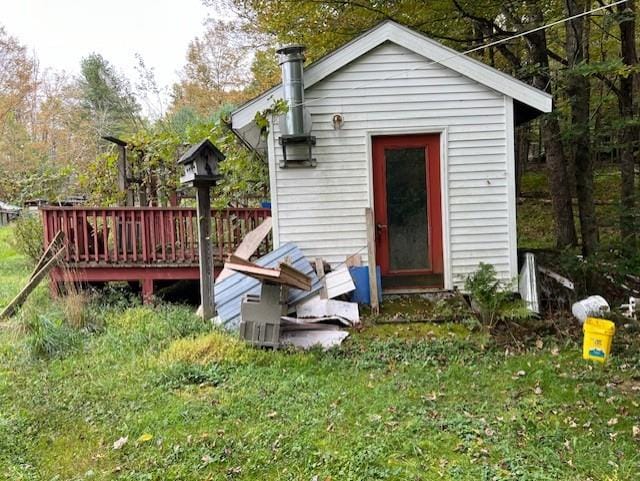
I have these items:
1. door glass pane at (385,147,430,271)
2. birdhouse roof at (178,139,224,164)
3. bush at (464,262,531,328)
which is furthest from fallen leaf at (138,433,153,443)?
door glass pane at (385,147,430,271)

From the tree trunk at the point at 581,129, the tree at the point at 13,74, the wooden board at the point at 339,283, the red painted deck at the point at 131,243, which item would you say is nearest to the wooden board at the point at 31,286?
the red painted deck at the point at 131,243

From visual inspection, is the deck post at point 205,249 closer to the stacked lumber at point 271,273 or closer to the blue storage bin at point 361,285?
the stacked lumber at point 271,273

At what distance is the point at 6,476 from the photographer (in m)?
2.97

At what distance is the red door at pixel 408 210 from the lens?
21.5 ft

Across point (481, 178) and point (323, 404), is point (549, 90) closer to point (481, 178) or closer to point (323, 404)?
point (481, 178)

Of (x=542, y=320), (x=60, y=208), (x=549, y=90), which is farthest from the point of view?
(x=549, y=90)

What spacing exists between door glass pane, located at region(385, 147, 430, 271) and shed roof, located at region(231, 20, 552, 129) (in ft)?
3.81

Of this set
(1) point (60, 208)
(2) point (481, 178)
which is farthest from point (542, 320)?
(1) point (60, 208)

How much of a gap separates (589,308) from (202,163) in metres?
4.81

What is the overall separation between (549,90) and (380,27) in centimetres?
501

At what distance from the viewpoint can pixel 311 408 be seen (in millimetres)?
3697

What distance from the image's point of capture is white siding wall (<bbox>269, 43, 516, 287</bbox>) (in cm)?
642

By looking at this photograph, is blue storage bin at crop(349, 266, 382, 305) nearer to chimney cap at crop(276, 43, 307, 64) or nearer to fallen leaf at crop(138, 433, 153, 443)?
chimney cap at crop(276, 43, 307, 64)

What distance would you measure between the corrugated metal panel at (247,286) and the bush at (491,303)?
1.86 meters
